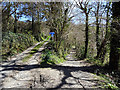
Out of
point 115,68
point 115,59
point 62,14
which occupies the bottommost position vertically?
point 115,68

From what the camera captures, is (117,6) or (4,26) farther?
(4,26)

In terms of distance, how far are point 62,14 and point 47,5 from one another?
2.16 meters

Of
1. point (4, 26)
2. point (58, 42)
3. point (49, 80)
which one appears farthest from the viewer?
point (58, 42)

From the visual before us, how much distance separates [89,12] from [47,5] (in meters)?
5.26

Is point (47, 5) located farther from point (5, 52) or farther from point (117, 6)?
point (117, 6)

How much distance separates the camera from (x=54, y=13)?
11922 mm

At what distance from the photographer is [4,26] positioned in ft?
37.8

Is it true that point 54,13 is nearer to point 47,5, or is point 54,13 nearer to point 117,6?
point 47,5

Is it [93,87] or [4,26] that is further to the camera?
[4,26]

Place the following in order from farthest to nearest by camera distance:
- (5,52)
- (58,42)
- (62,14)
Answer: (58,42) < (62,14) < (5,52)

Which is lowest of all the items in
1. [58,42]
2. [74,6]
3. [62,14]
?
[58,42]

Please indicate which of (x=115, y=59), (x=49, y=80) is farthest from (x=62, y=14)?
(x=49, y=80)

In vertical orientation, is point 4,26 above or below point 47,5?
below

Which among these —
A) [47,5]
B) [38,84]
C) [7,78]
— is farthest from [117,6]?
[47,5]
